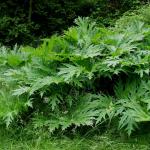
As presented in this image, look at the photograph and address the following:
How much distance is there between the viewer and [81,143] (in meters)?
5.36

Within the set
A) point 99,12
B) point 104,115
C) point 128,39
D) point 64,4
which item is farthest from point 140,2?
point 104,115

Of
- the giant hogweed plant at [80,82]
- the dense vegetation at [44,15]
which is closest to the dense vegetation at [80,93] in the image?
the giant hogweed plant at [80,82]

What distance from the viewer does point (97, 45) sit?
5766 millimetres

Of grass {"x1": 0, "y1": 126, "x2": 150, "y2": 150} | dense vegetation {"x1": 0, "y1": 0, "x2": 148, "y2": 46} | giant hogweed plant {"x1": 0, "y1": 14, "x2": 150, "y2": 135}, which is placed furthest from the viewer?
dense vegetation {"x1": 0, "y1": 0, "x2": 148, "y2": 46}

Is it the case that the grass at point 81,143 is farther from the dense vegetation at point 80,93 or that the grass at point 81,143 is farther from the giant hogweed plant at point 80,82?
the giant hogweed plant at point 80,82

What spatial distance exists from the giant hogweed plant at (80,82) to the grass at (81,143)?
144 mm

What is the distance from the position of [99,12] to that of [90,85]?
277 inches

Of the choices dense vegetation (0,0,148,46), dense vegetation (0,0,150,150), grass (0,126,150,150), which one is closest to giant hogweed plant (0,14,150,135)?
dense vegetation (0,0,150,150)

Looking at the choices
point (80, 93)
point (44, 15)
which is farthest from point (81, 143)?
point (44, 15)

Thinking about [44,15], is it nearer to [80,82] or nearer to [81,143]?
[80,82]

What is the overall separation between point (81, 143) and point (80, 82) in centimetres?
70

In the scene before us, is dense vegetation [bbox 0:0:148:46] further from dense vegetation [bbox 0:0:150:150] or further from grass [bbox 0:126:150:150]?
grass [bbox 0:126:150:150]

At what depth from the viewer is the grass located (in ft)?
17.2

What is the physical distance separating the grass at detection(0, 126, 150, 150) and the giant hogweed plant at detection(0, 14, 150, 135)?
0.14 m
